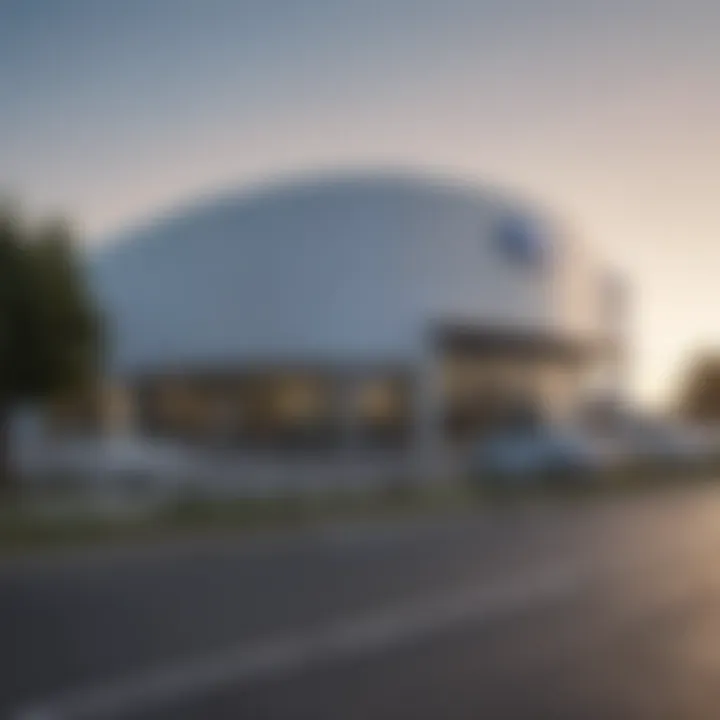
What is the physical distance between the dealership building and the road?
14081mm

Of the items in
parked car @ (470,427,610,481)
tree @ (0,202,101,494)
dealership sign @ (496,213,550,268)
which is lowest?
parked car @ (470,427,610,481)

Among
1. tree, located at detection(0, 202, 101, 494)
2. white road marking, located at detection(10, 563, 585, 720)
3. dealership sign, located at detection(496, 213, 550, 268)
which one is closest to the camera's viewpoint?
white road marking, located at detection(10, 563, 585, 720)

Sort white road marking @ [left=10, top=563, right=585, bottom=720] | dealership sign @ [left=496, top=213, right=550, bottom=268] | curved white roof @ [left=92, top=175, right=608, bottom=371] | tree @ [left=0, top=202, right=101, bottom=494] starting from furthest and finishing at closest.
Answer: dealership sign @ [left=496, top=213, right=550, bottom=268]
curved white roof @ [left=92, top=175, right=608, bottom=371]
tree @ [left=0, top=202, right=101, bottom=494]
white road marking @ [left=10, top=563, right=585, bottom=720]

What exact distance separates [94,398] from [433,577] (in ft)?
53.2

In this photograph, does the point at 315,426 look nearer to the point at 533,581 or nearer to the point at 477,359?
the point at 477,359

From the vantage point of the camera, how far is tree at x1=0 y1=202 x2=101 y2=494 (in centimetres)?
1911

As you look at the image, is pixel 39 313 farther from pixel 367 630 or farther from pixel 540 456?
pixel 367 630

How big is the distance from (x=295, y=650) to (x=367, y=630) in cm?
80

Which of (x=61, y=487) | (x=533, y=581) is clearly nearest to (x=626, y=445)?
(x=61, y=487)

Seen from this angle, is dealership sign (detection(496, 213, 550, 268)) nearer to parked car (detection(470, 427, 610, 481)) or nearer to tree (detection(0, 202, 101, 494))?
parked car (detection(470, 427, 610, 481))

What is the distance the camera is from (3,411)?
21.1m

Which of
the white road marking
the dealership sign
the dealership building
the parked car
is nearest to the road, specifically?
the white road marking

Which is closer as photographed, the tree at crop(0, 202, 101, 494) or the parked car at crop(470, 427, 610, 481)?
the tree at crop(0, 202, 101, 494)

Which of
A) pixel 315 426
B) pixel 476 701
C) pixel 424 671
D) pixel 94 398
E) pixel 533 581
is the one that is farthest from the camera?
pixel 315 426
